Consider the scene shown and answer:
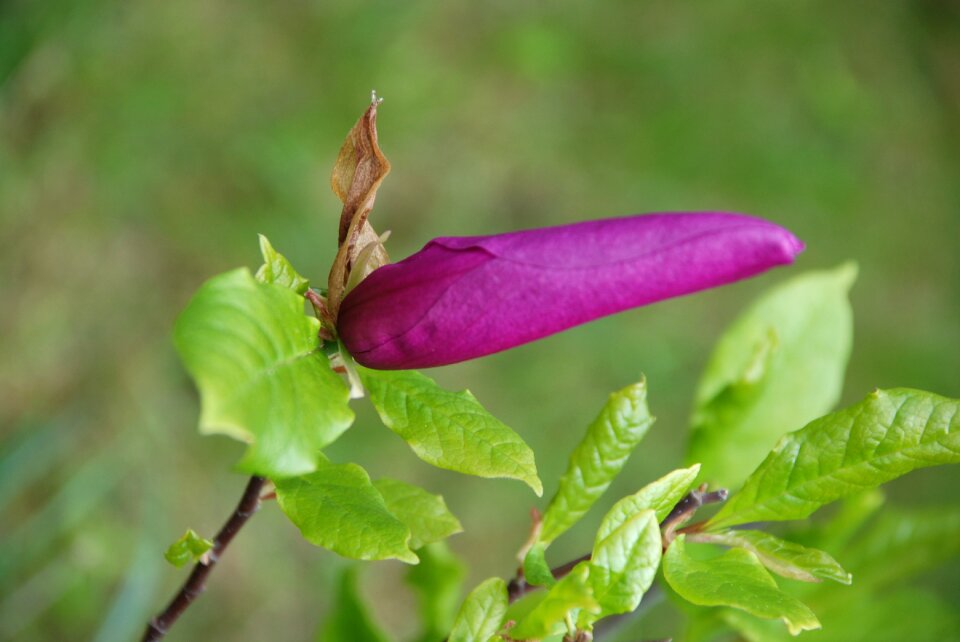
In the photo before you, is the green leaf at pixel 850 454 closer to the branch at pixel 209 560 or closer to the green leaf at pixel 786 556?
the green leaf at pixel 786 556

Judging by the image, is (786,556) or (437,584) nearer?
(786,556)

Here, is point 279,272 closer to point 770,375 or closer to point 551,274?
point 551,274

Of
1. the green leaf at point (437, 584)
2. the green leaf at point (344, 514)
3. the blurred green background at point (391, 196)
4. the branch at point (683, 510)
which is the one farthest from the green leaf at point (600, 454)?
the blurred green background at point (391, 196)

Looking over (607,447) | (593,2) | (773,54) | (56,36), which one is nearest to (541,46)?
(593,2)

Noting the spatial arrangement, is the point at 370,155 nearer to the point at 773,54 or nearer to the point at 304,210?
the point at 304,210

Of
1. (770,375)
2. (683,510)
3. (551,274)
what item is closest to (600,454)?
(683,510)

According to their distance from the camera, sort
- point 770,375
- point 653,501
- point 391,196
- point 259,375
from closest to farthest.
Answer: point 259,375, point 653,501, point 770,375, point 391,196

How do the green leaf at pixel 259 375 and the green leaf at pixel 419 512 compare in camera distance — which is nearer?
the green leaf at pixel 259 375
